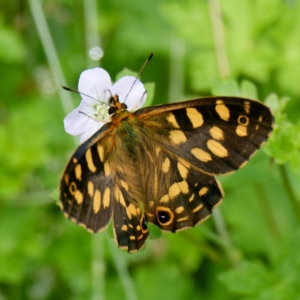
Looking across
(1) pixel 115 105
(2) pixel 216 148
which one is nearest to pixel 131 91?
(1) pixel 115 105

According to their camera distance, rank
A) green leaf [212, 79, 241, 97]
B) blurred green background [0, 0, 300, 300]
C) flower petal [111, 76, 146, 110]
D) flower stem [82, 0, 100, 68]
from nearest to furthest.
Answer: flower petal [111, 76, 146, 110] < green leaf [212, 79, 241, 97] < blurred green background [0, 0, 300, 300] < flower stem [82, 0, 100, 68]

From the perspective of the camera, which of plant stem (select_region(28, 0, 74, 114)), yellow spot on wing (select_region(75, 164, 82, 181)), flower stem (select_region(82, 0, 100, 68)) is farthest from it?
flower stem (select_region(82, 0, 100, 68))

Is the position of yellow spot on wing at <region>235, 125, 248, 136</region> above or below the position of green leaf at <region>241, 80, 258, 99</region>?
below

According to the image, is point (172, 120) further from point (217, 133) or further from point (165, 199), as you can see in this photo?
point (165, 199)

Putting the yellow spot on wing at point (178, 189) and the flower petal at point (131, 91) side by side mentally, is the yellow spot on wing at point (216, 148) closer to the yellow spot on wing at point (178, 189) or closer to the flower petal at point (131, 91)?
the yellow spot on wing at point (178, 189)

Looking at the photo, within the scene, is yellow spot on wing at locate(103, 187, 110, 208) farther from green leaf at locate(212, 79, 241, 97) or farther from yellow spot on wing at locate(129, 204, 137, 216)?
green leaf at locate(212, 79, 241, 97)

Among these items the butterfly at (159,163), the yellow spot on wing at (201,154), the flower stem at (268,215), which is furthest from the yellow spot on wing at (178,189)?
the flower stem at (268,215)

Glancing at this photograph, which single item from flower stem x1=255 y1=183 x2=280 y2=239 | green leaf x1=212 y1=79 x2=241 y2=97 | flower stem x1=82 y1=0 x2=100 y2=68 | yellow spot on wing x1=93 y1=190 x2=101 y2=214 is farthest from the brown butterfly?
flower stem x1=82 y1=0 x2=100 y2=68

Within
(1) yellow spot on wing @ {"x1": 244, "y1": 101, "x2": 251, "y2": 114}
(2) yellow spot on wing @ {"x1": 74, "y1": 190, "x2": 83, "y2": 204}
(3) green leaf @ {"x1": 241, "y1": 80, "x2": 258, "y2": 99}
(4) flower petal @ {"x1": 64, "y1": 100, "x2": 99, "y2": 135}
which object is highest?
(3) green leaf @ {"x1": 241, "y1": 80, "x2": 258, "y2": 99}

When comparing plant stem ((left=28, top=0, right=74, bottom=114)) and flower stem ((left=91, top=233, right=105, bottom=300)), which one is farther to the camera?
plant stem ((left=28, top=0, right=74, bottom=114))

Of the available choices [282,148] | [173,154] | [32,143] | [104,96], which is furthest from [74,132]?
[32,143]
